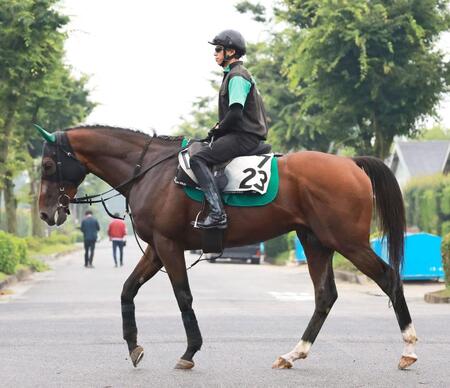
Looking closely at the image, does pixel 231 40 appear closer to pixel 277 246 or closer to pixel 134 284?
pixel 134 284

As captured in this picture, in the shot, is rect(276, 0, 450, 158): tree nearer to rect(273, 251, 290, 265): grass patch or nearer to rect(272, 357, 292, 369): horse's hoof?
rect(273, 251, 290, 265): grass patch

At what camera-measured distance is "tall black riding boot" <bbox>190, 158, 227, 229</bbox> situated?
8.74m

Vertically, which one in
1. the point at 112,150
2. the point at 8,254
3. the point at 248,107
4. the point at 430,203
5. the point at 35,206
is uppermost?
the point at 248,107

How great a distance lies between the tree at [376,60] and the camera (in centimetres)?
2523

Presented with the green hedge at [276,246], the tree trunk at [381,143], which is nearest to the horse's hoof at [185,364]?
the tree trunk at [381,143]

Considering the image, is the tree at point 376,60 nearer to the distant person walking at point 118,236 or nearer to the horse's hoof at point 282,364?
the distant person walking at point 118,236

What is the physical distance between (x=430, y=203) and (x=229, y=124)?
35477 mm

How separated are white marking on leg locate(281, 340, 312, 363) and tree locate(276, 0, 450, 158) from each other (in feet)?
53.5

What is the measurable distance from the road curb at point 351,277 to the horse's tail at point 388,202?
→ 47.8 feet

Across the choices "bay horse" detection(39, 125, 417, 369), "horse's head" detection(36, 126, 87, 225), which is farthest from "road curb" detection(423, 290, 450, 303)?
"horse's head" detection(36, 126, 87, 225)

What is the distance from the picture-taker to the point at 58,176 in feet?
31.3

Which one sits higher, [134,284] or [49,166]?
[49,166]

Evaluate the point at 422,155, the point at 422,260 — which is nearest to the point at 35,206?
the point at 422,260

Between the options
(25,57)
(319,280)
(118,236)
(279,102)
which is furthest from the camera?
(279,102)
